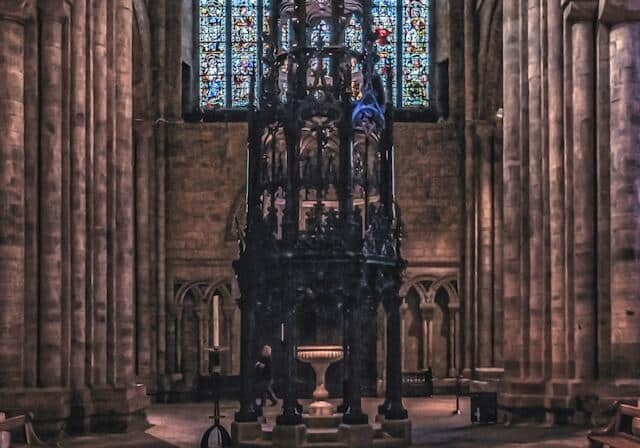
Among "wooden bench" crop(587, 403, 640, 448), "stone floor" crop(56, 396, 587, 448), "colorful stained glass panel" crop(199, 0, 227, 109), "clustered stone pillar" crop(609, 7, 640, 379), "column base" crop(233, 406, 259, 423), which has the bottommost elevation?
"stone floor" crop(56, 396, 587, 448)

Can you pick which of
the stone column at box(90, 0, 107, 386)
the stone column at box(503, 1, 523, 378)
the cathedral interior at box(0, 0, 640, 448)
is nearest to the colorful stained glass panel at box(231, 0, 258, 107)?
the cathedral interior at box(0, 0, 640, 448)

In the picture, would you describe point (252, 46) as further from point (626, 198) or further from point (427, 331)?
point (626, 198)

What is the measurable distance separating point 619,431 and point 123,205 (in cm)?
1091

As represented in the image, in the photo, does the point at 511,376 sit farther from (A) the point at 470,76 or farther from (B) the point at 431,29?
(B) the point at 431,29

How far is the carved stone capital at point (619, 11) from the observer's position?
2088cm

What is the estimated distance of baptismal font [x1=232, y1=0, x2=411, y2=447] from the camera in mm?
19844

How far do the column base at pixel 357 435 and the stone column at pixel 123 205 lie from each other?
17.2 ft

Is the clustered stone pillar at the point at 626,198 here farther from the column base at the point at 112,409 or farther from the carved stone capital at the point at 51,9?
the carved stone capital at the point at 51,9

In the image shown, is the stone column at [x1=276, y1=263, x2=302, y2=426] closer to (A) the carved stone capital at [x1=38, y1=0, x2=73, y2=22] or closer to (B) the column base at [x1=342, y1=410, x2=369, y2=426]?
(B) the column base at [x1=342, y1=410, x2=369, y2=426]

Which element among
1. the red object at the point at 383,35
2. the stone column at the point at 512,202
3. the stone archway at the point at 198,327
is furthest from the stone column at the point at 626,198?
the red object at the point at 383,35

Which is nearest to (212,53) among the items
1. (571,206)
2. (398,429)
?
(571,206)

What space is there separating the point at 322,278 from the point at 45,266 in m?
4.43

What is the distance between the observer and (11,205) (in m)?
20.0

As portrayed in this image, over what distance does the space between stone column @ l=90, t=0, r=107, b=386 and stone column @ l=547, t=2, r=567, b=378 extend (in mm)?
7712
